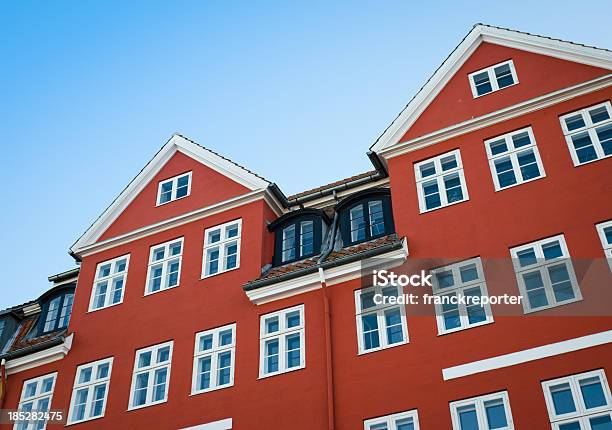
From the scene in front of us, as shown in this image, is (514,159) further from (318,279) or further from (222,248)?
(222,248)

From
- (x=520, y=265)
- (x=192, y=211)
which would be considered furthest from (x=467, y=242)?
(x=192, y=211)

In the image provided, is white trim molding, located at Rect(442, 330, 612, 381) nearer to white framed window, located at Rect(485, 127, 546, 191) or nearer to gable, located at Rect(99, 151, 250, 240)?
white framed window, located at Rect(485, 127, 546, 191)

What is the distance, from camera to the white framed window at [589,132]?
73.5ft

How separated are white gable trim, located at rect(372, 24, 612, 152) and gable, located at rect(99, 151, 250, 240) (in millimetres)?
6091

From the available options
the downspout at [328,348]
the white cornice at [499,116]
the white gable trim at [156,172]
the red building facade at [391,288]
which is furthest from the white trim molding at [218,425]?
the white cornice at [499,116]

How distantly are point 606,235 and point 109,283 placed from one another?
57.2 feet

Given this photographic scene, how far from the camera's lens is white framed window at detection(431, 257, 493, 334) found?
20891 mm

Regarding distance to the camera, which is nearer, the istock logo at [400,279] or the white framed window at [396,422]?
the white framed window at [396,422]

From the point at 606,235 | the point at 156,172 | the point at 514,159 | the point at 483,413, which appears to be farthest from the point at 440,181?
the point at 156,172

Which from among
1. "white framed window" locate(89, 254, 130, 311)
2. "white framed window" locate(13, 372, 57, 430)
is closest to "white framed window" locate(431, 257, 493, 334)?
"white framed window" locate(89, 254, 130, 311)

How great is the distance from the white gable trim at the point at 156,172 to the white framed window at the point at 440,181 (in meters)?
6.61

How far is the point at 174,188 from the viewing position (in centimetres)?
2994

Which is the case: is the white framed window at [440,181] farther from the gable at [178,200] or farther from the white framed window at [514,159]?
the gable at [178,200]

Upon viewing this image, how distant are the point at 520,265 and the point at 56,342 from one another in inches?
636
